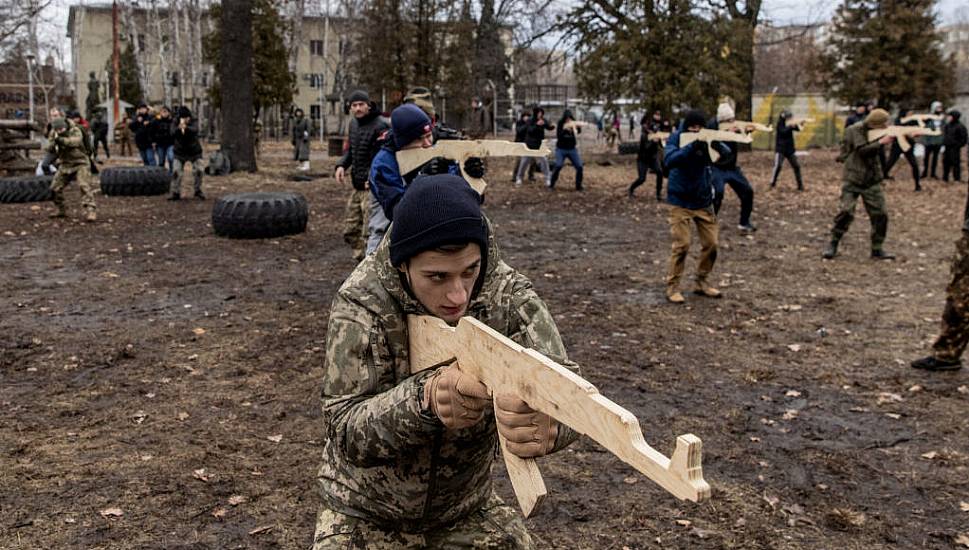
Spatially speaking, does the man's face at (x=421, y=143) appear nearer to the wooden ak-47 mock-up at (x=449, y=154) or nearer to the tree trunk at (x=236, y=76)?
the wooden ak-47 mock-up at (x=449, y=154)

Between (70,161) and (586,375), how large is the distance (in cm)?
1106

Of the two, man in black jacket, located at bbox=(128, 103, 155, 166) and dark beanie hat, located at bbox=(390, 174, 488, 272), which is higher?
man in black jacket, located at bbox=(128, 103, 155, 166)

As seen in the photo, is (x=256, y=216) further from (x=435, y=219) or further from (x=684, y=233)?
(x=435, y=219)

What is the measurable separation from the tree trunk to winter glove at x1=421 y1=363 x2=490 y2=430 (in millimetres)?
20371

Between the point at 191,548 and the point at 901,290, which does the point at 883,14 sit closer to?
the point at 901,290

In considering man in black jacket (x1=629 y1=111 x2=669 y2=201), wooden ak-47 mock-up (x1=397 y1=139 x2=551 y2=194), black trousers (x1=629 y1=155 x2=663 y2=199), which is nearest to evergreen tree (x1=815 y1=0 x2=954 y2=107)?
man in black jacket (x1=629 y1=111 x2=669 y2=201)

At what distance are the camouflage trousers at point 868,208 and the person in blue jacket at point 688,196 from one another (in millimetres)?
2896

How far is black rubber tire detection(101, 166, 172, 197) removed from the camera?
17.4 meters

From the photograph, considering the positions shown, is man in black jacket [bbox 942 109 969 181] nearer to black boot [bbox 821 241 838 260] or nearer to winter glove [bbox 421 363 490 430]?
black boot [bbox 821 241 838 260]

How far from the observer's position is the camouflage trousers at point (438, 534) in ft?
7.48

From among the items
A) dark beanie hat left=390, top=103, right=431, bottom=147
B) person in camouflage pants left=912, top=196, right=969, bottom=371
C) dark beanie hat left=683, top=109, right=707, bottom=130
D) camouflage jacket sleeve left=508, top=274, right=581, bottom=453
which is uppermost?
dark beanie hat left=683, top=109, right=707, bottom=130

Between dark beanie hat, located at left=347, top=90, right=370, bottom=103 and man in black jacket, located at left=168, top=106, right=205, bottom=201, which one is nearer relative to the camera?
dark beanie hat, located at left=347, top=90, right=370, bottom=103

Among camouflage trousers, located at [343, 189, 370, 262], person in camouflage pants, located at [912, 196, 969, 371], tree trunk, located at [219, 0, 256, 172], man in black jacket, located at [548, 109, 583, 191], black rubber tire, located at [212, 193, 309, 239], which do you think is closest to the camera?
person in camouflage pants, located at [912, 196, 969, 371]

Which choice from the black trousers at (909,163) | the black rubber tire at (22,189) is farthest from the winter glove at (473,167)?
the black trousers at (909,163)
